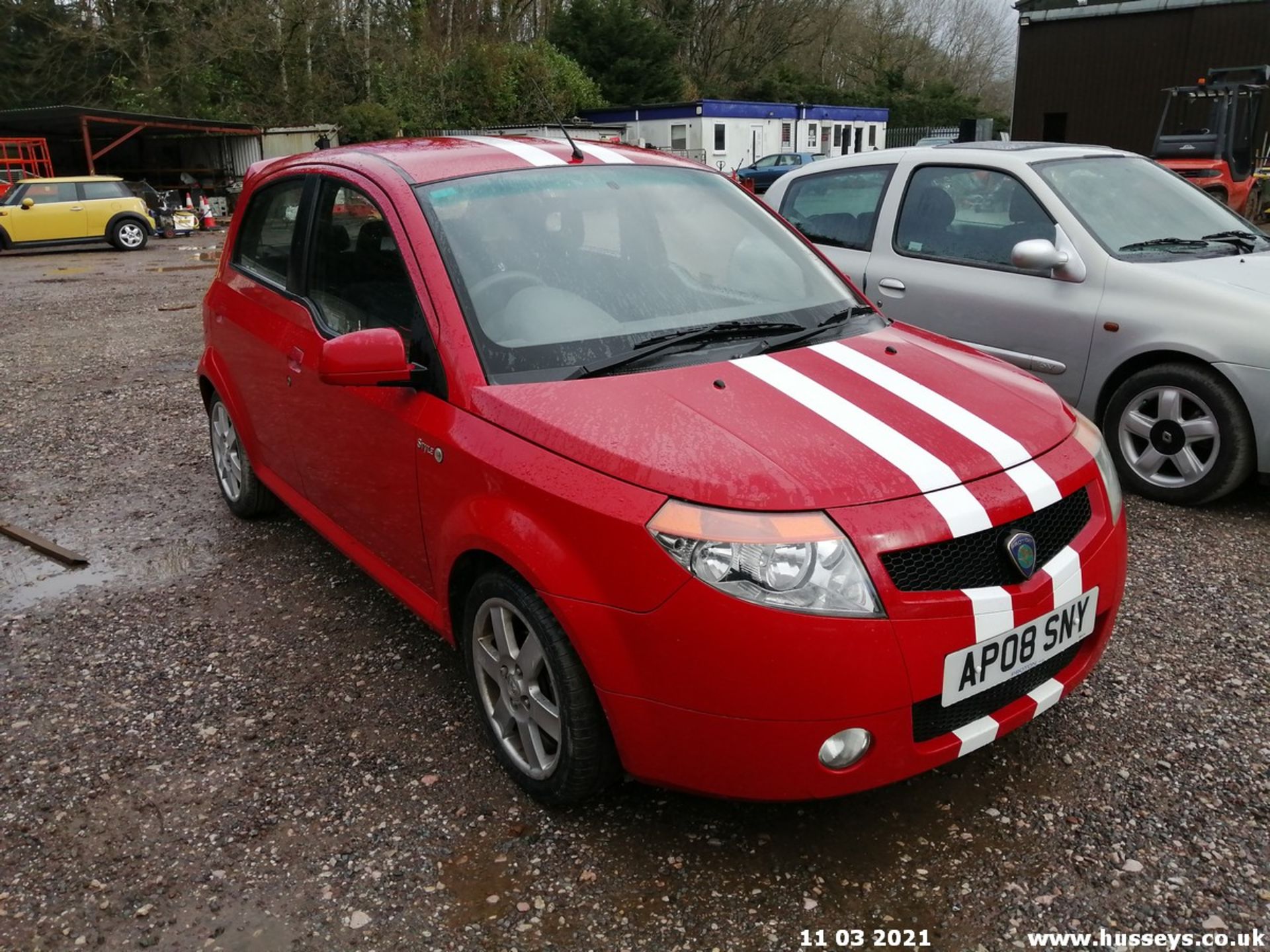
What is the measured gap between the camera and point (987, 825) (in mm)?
2658

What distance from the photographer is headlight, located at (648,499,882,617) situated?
2.18 metres

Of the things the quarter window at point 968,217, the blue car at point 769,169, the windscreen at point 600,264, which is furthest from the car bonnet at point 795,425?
the blue car at point 769,169

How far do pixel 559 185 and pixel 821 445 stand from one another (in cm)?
146

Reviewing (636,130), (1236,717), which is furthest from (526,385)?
(636,130)

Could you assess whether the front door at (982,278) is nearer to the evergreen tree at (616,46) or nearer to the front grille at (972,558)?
the front grille at (972,558)

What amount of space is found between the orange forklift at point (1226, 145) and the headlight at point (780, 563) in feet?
51.8

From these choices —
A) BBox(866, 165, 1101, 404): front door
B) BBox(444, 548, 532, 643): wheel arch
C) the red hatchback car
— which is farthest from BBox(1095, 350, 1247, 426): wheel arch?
BBox(444, 548, 532, 643): wheel arch

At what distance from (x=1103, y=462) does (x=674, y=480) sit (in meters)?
1.32

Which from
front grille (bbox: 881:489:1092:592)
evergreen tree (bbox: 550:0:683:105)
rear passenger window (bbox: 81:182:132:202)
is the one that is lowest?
front grille (bbox: 881:489:1092:592)

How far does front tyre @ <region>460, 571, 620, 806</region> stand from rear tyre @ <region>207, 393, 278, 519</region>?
2.27m

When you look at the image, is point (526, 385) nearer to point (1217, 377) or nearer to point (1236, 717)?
point (1236, 717)

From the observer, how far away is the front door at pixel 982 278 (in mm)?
5098

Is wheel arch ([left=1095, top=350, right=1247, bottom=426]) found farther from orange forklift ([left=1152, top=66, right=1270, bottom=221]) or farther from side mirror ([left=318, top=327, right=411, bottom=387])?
orange forklift ([left=1152, top=66, right=1270, bottom=221])

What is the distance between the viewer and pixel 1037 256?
4.86 metres
